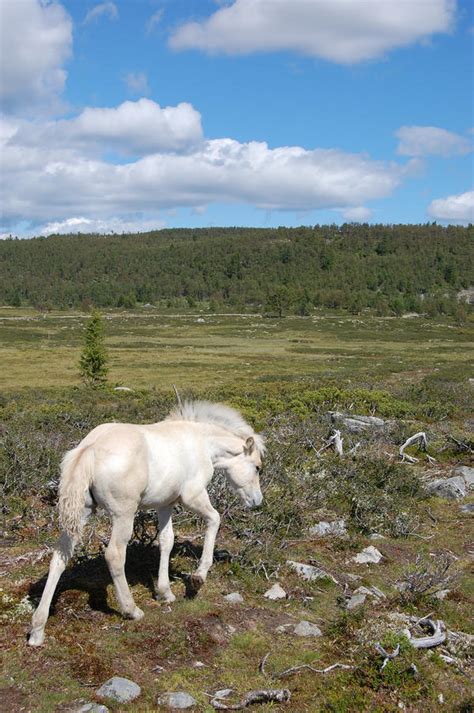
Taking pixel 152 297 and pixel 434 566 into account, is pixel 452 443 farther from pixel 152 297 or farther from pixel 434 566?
pixel 152 297

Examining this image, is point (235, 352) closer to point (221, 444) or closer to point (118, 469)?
point (221, 444)

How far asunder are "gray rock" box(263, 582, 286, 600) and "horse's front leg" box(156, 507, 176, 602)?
1.18m

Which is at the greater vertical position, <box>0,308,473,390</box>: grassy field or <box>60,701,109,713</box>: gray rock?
<box>60,701,109,713</box>: gray rock

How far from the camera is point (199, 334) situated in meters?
88.4

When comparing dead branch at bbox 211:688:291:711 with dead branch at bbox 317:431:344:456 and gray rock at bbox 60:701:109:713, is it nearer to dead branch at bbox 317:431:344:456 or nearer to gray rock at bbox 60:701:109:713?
gray rock at bbox 60:701:109:713

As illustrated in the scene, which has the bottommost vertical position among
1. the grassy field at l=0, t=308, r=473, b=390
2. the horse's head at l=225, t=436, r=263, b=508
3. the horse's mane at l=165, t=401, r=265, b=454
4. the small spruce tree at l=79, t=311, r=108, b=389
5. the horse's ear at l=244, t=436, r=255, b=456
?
the grassy field at l=0, t=308, r=473, b=390

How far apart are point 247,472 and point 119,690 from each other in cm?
330

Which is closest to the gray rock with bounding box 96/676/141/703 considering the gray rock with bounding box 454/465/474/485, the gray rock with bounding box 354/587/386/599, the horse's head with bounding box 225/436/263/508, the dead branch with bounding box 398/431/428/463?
the horse's head with bounding box 225/436/263/508

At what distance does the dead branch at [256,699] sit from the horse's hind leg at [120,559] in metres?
1.52

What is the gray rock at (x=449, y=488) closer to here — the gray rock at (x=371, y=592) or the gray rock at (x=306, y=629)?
the gray rock at (x=371, y=592)

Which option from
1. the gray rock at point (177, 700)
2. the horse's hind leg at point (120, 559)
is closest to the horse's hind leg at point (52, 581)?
the horse's hind leg at point (120, 559)

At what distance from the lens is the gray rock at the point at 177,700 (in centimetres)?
518

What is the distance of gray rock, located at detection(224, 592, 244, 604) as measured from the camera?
7.24 meters

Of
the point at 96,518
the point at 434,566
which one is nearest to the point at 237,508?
the point at 96,518
